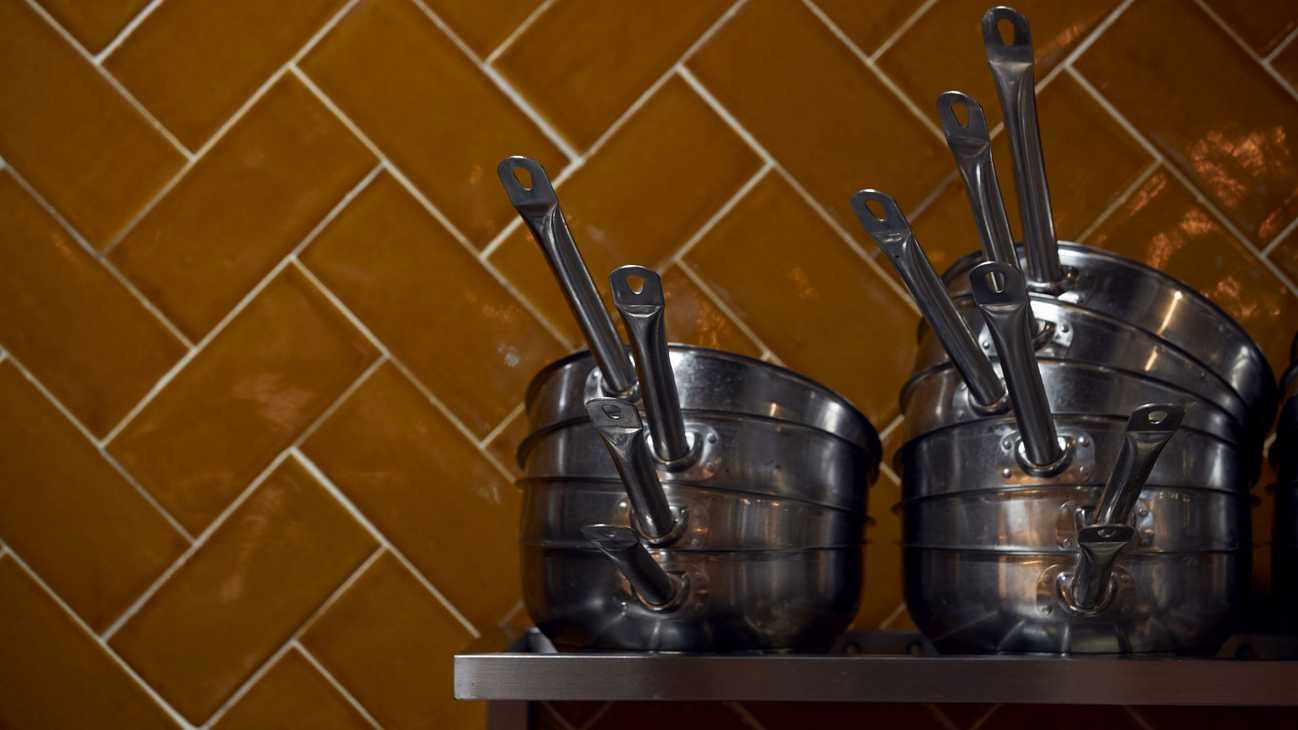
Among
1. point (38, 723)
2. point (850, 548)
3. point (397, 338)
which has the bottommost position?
point (38, 723)

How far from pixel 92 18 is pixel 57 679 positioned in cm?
55

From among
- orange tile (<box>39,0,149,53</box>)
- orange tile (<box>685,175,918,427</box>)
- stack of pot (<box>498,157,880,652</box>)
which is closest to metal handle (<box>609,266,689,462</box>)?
stack of pot (<box>498,157,880,652</box>)

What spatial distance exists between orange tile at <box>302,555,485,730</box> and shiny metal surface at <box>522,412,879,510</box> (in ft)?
1.01

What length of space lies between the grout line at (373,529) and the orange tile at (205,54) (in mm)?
287

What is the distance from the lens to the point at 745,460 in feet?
2.52

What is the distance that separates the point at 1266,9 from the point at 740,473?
67cm

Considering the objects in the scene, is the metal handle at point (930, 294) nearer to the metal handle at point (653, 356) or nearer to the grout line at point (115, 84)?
the metal handle at point (653, 356)

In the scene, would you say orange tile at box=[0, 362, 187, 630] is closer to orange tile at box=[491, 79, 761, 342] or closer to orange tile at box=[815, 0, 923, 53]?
orange tile at box=[491, 79, 761, 342]

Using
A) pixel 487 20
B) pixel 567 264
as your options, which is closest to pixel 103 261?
pixel 487 20

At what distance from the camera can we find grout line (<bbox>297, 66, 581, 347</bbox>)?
110 centimetres

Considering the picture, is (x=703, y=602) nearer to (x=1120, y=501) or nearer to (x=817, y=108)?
(x=1120, y=501)

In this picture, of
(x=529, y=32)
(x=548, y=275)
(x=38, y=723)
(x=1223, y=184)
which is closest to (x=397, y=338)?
(x=548, y=275)

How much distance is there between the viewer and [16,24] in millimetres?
1123

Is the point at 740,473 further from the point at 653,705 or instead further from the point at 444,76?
the point at 444,76
